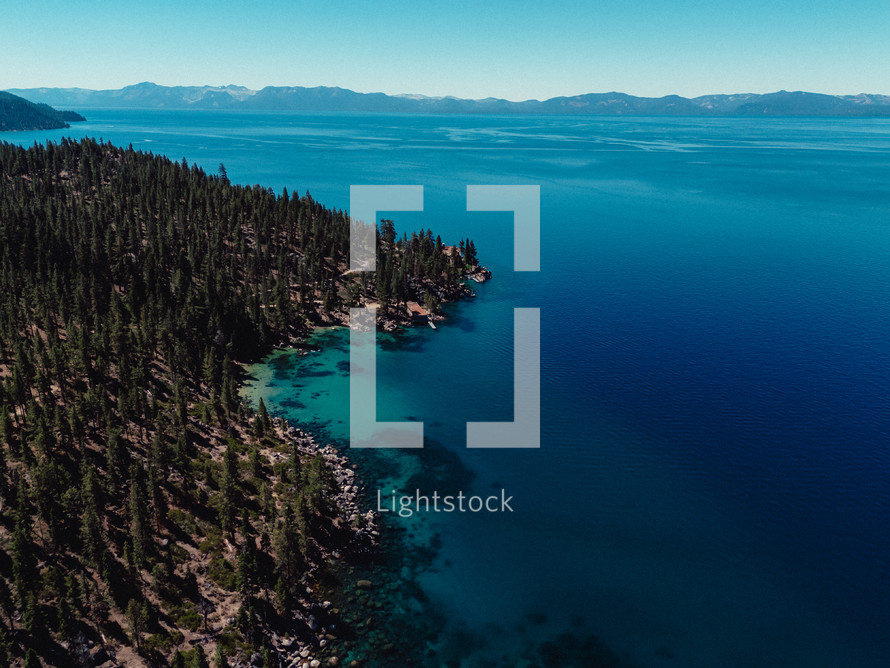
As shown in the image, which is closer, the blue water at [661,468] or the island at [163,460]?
the island at [163,460]

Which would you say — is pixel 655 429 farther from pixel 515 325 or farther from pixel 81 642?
pixel 81 642
